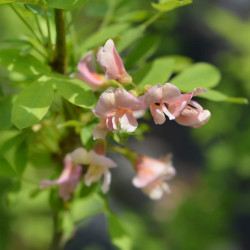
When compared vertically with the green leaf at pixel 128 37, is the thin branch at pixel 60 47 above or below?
above

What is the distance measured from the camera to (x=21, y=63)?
67 cm

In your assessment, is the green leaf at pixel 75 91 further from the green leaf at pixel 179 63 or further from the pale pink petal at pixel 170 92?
the green leaf at pixel 179 63

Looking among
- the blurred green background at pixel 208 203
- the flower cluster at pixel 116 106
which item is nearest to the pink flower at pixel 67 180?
the flower cluster at pixel 116 106

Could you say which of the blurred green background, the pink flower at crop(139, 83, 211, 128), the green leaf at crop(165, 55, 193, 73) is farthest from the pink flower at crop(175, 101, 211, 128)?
the blurred green background

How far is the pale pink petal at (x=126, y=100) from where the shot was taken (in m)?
0.52

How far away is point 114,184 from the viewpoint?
308cm

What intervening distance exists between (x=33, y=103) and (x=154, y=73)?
0.23 meters

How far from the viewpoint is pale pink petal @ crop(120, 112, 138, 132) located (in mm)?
541

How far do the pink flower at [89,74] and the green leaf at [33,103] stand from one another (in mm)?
64

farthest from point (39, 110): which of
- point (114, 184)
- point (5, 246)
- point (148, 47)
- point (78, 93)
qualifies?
point (114, 184)

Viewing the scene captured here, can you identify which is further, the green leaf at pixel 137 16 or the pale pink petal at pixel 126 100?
the green leaf at pixel 137 16

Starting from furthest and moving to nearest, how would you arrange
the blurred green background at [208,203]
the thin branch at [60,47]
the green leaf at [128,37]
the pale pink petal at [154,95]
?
the blurred green background at [208,203]
the green leaf at [128,37]
the thin branch at [60,47]
the pale pink petal at [154,95]

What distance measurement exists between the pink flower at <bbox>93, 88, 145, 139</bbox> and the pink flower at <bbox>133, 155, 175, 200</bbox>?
0.25m

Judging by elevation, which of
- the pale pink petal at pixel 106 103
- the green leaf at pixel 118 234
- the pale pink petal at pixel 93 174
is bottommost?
the green leaf at pixel 118 234
